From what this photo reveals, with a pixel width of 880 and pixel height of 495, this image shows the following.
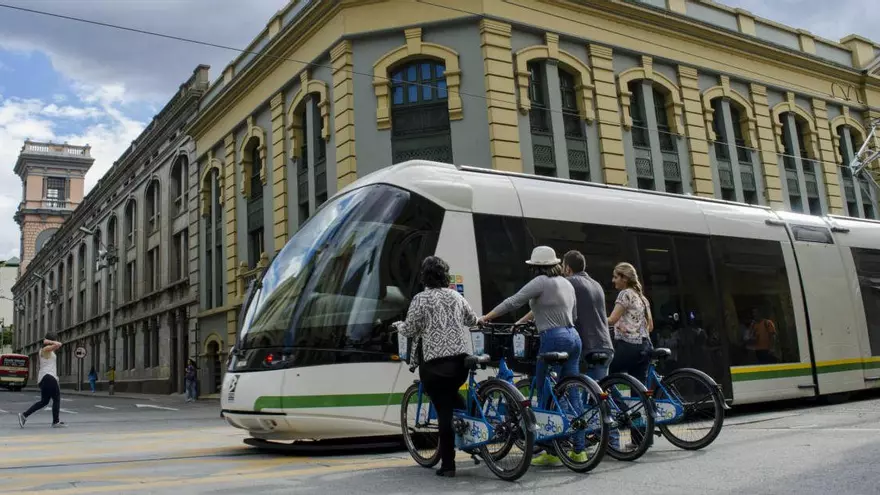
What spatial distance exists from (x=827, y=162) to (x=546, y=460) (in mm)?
23801

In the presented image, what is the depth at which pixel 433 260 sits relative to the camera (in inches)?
219

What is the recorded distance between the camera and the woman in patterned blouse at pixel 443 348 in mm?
5320

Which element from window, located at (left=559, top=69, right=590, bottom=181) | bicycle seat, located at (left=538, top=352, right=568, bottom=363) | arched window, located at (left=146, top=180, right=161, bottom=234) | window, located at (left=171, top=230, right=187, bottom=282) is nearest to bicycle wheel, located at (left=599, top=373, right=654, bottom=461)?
bicycle seat, located at (left=538, top=352, right=568, bottom=363)

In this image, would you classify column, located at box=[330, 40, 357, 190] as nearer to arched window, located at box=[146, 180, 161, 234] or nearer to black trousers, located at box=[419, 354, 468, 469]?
black trousers, located at box=[419, 354, 468, 469]

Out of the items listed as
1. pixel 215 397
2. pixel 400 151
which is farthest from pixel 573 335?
pixel 215 397

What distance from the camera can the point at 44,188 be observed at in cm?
7319

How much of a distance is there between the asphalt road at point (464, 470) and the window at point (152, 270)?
28587 millimetres

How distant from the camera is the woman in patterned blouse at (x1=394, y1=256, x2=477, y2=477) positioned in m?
5.32

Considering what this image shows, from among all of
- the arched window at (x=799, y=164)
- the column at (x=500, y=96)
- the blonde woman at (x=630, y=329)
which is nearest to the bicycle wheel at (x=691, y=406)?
the blonde woman at (x=630, y=329)

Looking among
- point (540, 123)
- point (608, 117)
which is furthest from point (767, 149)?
point (540, 123)

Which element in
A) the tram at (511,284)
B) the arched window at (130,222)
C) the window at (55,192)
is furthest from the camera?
the window at (55,192)

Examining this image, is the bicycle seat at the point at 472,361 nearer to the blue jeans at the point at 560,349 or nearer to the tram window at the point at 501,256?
the blue jeans at the point at 560,349

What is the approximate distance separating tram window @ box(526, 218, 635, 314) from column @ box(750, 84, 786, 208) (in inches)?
645

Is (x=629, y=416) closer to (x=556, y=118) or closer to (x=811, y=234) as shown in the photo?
(x=811, y=234)
